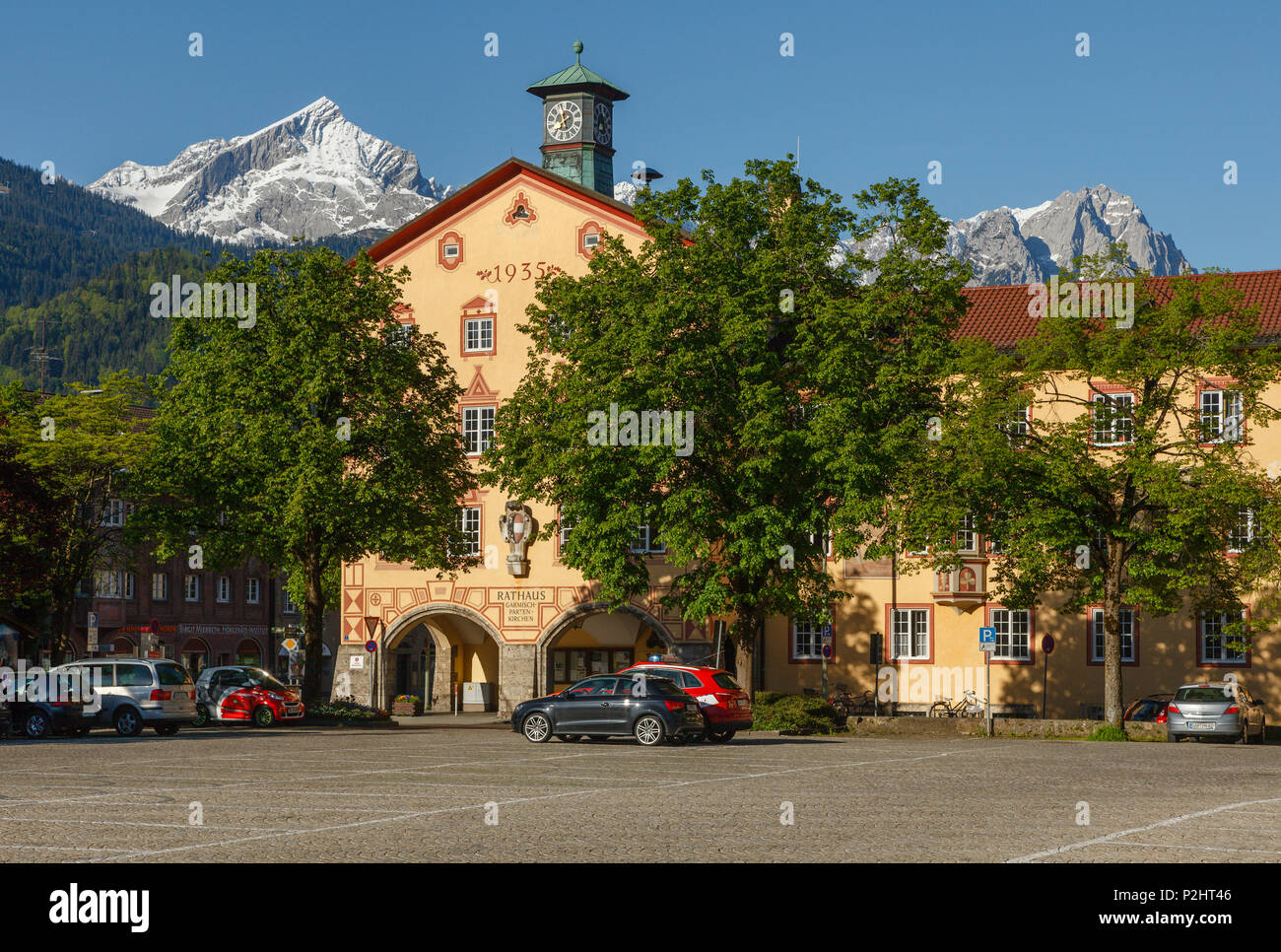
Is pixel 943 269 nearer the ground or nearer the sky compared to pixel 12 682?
nearer the sky

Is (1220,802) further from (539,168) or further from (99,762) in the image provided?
(539,168)

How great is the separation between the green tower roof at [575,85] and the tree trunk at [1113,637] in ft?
134

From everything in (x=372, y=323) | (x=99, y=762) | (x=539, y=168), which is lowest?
(x=99, y=762)

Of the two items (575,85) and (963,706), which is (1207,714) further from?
(575,85)

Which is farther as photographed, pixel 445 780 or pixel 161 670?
pixel 161 670

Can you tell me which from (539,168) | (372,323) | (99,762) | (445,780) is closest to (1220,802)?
(445,780)

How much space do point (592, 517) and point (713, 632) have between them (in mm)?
10884

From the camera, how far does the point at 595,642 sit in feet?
192


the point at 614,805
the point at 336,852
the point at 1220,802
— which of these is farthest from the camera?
the point at 1220,802

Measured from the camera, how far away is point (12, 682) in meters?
38.4

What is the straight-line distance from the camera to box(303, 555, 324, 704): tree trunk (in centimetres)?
4512

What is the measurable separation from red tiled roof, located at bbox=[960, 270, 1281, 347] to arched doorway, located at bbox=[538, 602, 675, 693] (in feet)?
46.6

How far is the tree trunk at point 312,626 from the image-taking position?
45125 millimetres

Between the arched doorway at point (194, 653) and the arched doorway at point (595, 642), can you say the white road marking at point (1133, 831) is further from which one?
the arched doorway at point (194, 653)
